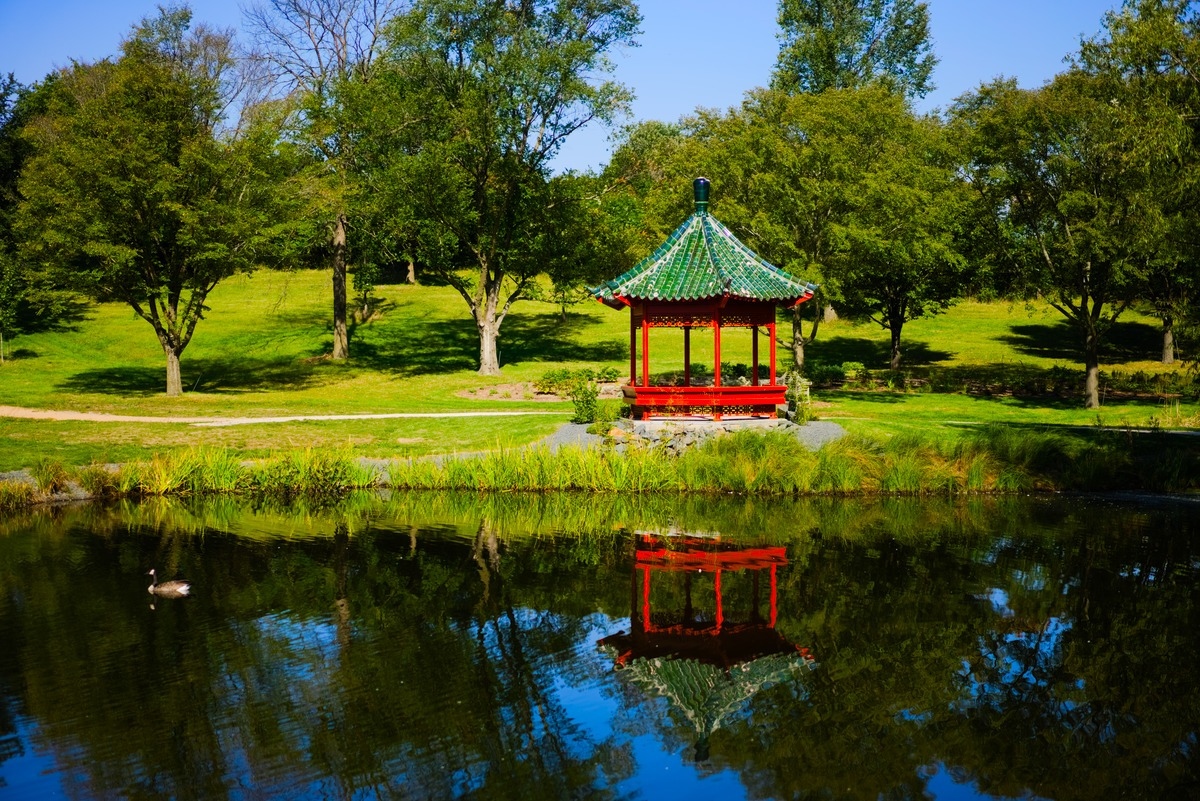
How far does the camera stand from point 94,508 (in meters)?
20.0

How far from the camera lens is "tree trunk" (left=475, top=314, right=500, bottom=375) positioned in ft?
132

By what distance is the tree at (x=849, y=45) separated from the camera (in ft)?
174

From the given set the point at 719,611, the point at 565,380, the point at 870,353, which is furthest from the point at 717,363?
the point at 870,353

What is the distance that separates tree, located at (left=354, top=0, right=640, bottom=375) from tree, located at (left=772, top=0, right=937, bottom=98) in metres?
17.5

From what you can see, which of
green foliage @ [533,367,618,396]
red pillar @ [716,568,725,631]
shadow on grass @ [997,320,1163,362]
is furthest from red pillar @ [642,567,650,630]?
shadow on grass @ [997,320,1163,362]

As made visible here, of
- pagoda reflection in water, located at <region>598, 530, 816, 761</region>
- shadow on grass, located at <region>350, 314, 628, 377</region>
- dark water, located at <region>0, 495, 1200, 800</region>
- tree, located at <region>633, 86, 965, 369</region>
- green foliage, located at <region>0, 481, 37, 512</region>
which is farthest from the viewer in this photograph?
shadow on grass, located at <region>350, 314, 628, 377</region>

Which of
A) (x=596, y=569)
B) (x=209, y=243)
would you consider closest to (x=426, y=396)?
(x=209, y=243)

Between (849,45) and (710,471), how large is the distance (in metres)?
38.7

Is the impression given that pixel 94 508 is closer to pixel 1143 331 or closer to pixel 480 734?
pixel 480 734

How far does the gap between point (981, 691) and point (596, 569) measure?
20.4 feet

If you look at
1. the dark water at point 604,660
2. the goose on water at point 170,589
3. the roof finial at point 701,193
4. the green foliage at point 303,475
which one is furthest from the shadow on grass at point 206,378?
the goose on water at point 170,589

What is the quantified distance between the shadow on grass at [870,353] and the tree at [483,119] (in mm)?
14695

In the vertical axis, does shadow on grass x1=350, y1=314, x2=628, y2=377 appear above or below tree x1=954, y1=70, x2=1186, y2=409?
below

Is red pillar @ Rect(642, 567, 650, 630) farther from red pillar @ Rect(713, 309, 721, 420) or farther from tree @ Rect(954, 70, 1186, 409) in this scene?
tree @ Rect(954, 70, 1186, 409)
